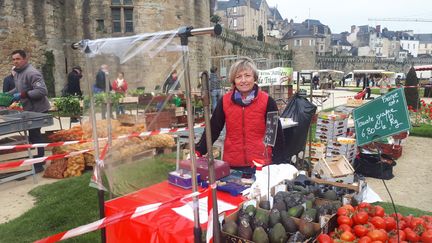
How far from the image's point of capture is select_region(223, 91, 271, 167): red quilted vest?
3188 mm

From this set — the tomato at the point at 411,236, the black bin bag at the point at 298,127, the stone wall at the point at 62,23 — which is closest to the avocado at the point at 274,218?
the tomato at the point at 411,236

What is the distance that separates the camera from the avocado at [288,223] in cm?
199

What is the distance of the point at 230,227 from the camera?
203cm

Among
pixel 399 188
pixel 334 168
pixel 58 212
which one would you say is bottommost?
pixel 399 188

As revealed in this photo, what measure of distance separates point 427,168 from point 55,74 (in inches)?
709

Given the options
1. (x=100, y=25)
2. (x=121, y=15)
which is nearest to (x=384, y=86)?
(x=121, y=15)

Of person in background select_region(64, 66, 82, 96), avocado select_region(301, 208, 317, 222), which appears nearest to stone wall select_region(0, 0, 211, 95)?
person in background select_region(64, 66, 82, 96)

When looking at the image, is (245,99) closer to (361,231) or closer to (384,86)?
(361,231)

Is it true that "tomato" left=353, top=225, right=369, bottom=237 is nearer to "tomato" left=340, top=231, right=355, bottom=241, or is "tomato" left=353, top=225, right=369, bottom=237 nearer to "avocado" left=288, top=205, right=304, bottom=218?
"tomato" left=340, top=231, right=355, bottom=241

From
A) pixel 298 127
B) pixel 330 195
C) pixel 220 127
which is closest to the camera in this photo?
pixel 330 195

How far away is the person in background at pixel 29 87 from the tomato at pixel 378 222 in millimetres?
5741

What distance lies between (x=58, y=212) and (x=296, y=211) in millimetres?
3618

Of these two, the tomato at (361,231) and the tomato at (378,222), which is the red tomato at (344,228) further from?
the tomato at (378,222)

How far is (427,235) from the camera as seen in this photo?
1.99 meters
